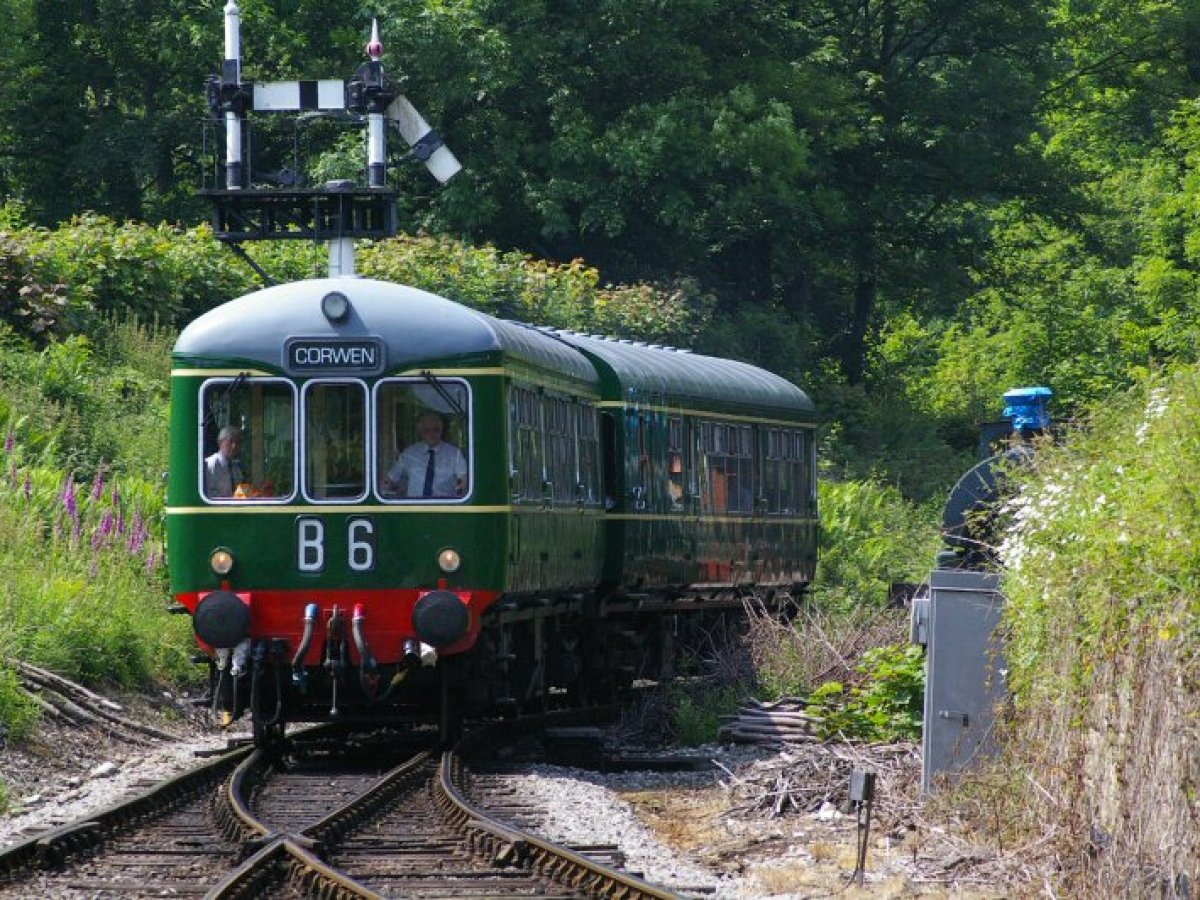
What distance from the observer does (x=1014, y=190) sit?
1688 inches

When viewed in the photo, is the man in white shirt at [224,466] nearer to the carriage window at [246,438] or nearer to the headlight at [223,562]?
the carriage window at [246,438]

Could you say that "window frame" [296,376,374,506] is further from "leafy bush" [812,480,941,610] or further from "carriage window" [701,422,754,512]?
"leafy bush" [812,480,941,610]

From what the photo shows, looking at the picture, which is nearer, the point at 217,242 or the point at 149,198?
the point at 217,242

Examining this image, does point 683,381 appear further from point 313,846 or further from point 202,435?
point 313,846

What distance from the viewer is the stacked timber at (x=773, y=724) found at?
14.6m

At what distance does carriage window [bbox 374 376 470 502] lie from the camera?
14.5m

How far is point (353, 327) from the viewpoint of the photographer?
1461 centimetres

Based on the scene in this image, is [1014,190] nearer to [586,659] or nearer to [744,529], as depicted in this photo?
[744,529]

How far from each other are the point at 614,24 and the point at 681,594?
19.2 meters

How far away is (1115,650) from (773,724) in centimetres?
627

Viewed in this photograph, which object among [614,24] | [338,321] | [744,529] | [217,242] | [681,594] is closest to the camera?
[338,321]

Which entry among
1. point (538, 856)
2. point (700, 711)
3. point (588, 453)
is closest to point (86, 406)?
point (588, 453)

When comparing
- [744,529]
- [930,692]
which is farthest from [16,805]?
[744,529]

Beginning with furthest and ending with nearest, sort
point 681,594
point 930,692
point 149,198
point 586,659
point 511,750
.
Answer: point 149,198 < point 681,594 < point 586,659 < point 511,750 < point 930,692
